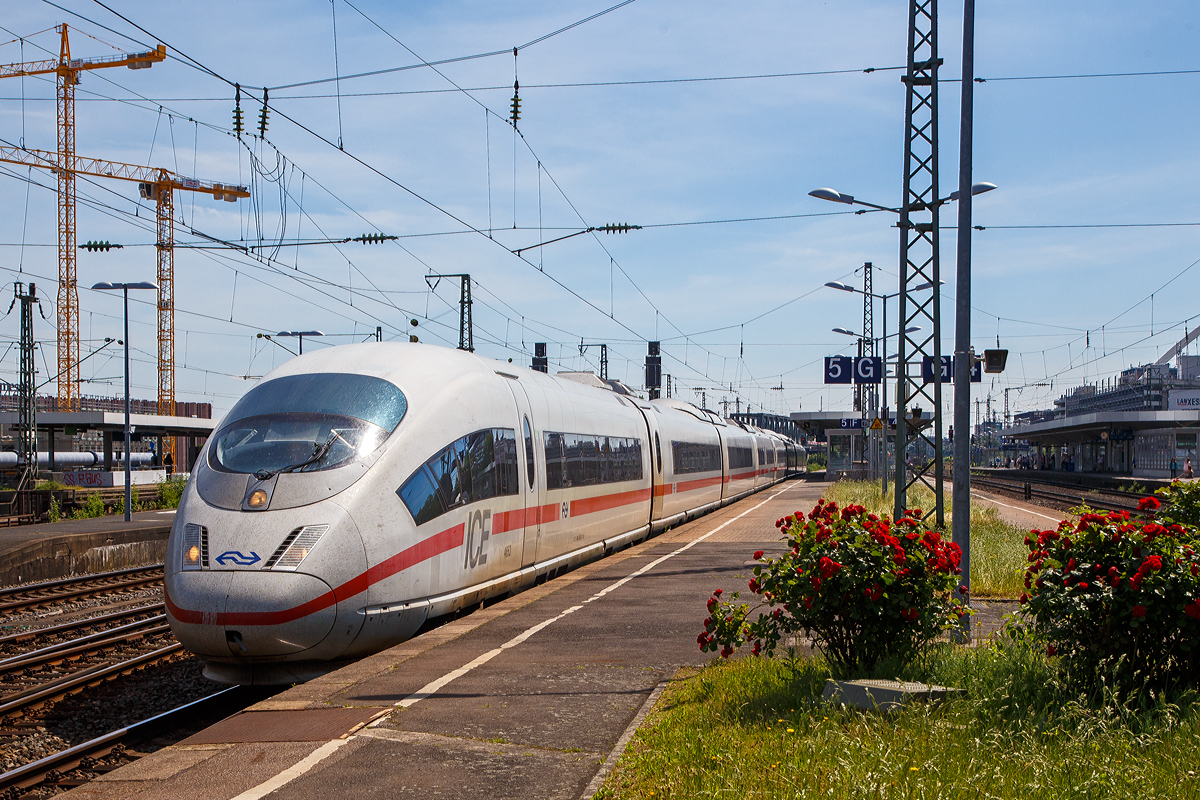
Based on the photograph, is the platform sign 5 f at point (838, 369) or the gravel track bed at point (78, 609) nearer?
the gravel track bed at point (78, 609)

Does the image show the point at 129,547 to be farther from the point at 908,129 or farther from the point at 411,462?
the point at 908,129


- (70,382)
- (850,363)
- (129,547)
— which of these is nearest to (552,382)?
(129,547)

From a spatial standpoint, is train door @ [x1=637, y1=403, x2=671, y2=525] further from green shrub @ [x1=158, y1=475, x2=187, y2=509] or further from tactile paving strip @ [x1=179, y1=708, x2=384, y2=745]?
green shrub @ [x1=158, y1=475, x2=187, y2=509]

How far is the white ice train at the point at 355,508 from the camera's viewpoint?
862 cm

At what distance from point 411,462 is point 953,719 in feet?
19.3

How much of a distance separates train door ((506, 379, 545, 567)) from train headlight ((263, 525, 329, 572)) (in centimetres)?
454

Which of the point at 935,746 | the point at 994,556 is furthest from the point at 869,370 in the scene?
the point at 935,746

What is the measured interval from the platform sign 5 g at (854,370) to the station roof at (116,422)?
2279cm

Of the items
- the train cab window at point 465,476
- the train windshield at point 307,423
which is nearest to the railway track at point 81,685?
the train windshield at point 307,423

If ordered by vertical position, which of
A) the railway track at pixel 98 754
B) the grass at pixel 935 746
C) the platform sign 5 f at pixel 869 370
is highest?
the platform sign 5 f at pixel 869 370

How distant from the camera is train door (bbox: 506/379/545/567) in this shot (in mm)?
13344

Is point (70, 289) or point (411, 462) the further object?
A: point (70, 289)

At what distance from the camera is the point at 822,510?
24.2 ft

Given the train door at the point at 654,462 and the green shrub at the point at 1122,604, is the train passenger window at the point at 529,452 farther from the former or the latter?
the train door at the point at 654,462
